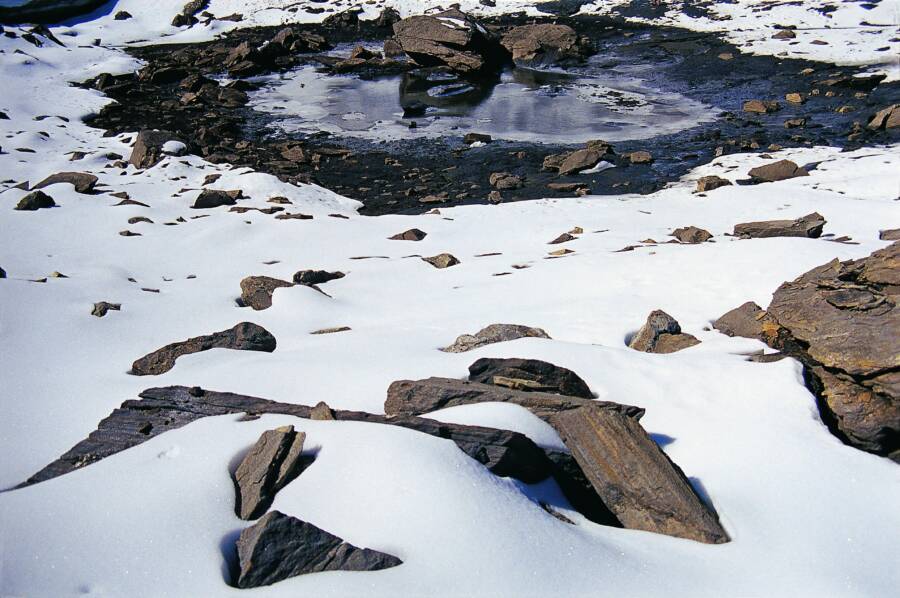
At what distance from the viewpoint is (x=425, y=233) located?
32.9ft

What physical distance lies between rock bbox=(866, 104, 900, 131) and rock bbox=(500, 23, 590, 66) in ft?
35.3

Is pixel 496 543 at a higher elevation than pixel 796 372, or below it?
higher

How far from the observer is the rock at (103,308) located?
6387 mm

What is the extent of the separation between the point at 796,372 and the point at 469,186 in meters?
8.90

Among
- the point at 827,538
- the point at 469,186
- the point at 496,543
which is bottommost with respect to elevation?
the point at 469,186

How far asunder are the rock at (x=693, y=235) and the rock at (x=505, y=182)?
4.19 meters

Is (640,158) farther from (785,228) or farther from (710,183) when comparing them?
(785,228)

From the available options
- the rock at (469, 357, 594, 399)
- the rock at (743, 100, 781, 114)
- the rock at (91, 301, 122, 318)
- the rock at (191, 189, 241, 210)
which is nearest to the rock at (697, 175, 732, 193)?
the rock at (743, 100, 781, 114)

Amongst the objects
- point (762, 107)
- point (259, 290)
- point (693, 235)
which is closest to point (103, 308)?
point (259, 290)

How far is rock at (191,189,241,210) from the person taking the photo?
1091 cm

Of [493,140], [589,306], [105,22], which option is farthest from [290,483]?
[105,22]

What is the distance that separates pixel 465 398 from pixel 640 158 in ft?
34.7

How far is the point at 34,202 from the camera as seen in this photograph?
33.1ft

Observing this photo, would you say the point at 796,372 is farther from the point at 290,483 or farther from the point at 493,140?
the point at 493,140
